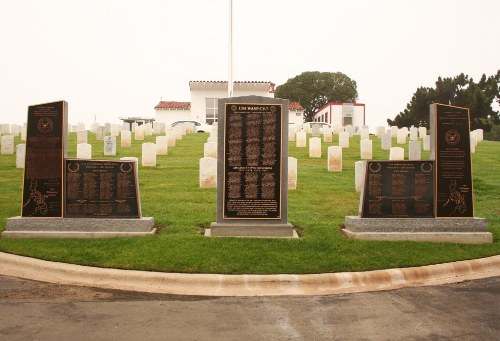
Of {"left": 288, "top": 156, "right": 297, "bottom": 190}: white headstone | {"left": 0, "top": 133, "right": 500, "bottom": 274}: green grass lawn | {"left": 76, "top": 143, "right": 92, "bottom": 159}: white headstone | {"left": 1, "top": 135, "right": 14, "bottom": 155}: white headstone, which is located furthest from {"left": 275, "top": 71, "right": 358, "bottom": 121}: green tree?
{"left": 0, "top": 133, "right": 500, "bottom": 274}: green grass lawn

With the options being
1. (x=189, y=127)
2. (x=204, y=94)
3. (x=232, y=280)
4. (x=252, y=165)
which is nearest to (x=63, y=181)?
(x=252, y=165)

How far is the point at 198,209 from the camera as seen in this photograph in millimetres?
10586

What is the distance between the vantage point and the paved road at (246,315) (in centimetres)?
479

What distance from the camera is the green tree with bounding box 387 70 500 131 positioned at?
43.6 metres

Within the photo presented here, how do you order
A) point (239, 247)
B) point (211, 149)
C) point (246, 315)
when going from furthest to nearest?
point (211, 149)
point (239, 247)
point (246, 315)

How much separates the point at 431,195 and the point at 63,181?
629cm

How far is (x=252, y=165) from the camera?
870 centimetres

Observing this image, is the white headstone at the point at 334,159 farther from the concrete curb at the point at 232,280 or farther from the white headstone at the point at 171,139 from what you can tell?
the white headstone at the point at 171,139

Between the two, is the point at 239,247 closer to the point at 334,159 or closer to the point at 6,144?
the point at 334,159

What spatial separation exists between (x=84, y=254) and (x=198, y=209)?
340 centimetres

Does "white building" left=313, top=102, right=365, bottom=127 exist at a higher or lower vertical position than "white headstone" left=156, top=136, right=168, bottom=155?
higher

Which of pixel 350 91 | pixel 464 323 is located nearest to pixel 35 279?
pixel 464 323

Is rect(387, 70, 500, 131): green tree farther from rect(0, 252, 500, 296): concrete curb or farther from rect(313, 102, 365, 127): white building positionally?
rect(0, 252, 500, 296): concrete curb

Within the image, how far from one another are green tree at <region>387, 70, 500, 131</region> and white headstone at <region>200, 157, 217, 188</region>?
36564 mm
